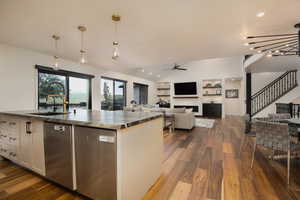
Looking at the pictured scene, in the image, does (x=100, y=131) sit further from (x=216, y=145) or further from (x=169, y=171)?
(x=216, y=145)

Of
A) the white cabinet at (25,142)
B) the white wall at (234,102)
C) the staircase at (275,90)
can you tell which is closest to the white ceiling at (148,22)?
the white cabinet at (25,142)

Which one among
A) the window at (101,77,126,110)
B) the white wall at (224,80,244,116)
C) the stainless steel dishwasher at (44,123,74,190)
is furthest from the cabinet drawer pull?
the white wall at (224,80,244,116)

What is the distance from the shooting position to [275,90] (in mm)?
5945

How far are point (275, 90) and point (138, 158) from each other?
760 cm

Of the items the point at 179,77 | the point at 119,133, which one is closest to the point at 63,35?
the point at 119,133

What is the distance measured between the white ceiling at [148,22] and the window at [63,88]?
3.02ft

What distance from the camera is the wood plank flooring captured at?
1598mm

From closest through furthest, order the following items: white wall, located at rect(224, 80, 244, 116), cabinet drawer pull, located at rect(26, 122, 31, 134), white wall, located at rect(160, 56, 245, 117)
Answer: cabinet drawer pull, located at rect(26, 122, 31, 134) → white wall, located at rect(160, 56, 245, 117) → white wall, located at rect(224, 80, 244, 116)

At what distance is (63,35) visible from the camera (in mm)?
2664

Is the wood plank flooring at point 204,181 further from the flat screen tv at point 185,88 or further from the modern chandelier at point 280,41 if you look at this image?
the flat screen tv at point 185,88

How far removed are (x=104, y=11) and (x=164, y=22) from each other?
982mm

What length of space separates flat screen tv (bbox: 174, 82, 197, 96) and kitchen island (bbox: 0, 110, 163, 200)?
7.44 meters

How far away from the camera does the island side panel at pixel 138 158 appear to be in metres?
1.25

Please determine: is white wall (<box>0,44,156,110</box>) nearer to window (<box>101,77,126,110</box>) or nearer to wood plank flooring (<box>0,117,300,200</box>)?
wood plank flooring (<box>0,117,300,200</box>)
